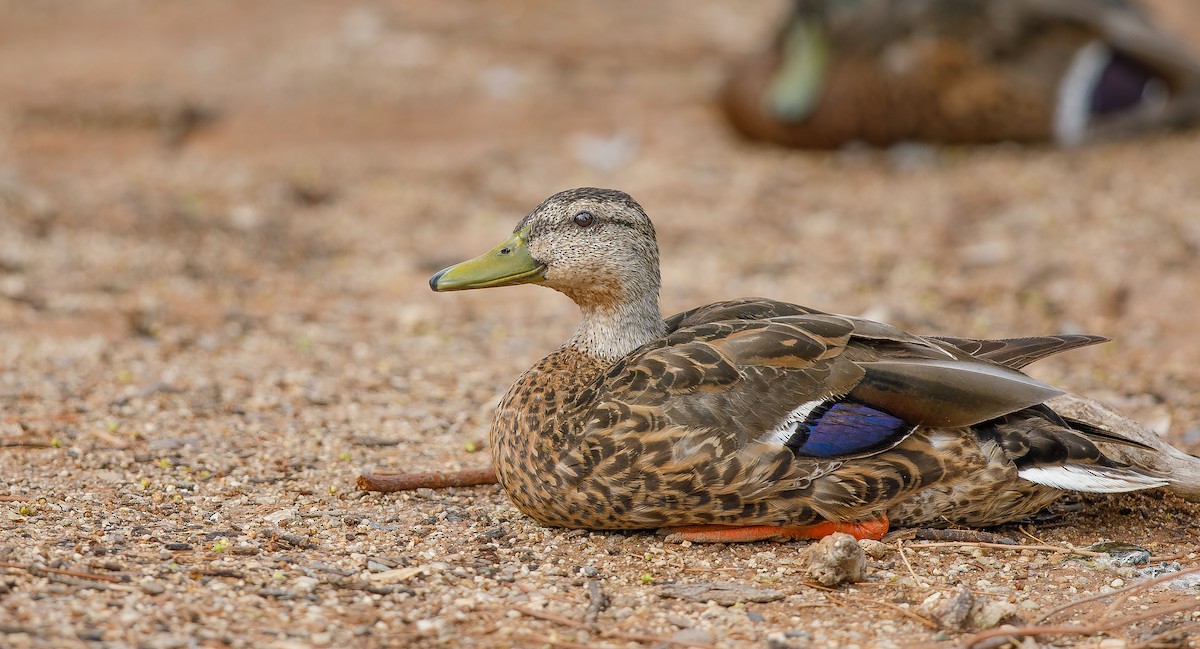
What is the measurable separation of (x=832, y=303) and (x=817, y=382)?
2828mm

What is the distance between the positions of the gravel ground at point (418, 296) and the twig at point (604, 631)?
1 cm

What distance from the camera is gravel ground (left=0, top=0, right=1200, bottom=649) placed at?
3137 millimetres

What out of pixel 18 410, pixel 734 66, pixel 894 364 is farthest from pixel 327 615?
pixel 734 66

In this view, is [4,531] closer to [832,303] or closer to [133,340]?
[133,340]

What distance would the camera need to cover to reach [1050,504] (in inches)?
150

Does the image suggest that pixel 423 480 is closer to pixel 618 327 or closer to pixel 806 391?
pixel 618 327

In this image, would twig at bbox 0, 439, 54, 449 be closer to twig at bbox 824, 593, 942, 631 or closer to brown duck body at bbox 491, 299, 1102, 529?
brown duck body at bbox 491, 299, 1102, 529

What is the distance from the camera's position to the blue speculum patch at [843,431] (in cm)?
342

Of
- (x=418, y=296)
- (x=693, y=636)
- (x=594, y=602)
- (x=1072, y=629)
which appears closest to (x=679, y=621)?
(x=693, y=636)

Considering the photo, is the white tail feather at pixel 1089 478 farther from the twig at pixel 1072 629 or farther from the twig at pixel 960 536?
the twig at pixel 1072 629

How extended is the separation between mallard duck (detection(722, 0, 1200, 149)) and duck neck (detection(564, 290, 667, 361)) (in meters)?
5.19

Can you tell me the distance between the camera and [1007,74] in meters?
8.39

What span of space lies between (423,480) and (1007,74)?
231 inches

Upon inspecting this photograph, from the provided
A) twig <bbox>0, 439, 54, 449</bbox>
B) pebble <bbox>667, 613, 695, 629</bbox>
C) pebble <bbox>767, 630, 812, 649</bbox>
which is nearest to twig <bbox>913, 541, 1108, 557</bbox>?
pebble <bbox>767, 630, 812, 649</bbox>
